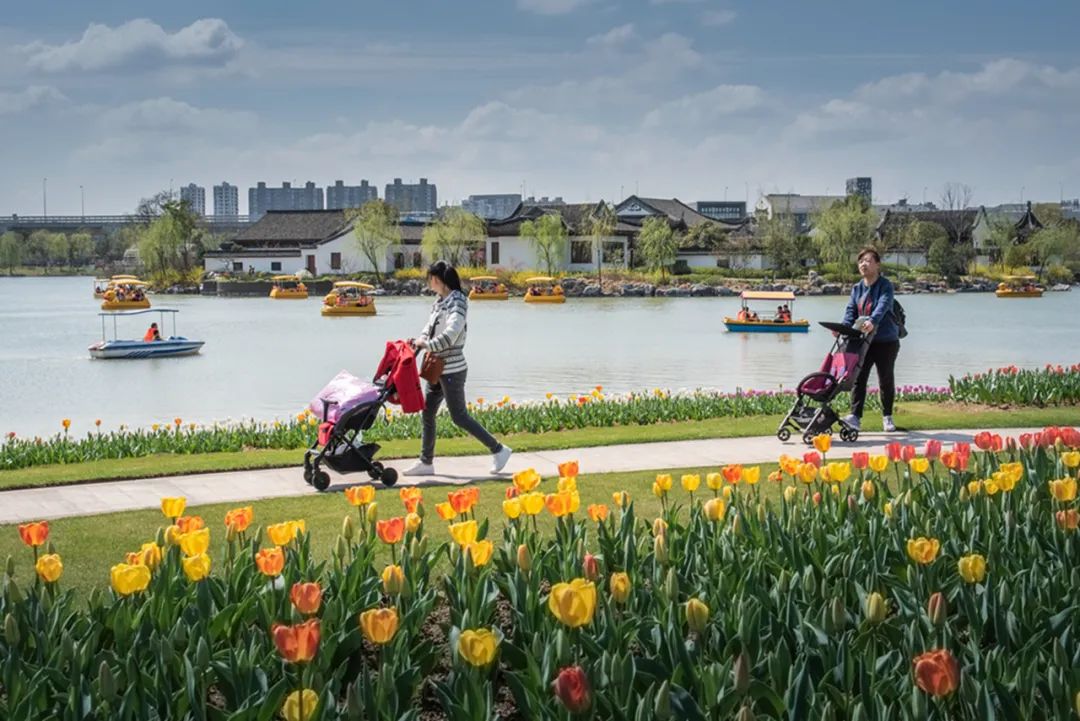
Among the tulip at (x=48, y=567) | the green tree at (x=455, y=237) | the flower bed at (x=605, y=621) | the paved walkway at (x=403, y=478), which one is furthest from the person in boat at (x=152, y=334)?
the green tree at (x=455, y=237)

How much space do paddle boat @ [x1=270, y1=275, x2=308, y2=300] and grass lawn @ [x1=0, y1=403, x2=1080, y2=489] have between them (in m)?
63.3

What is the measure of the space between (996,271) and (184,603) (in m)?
Answer: 95.2

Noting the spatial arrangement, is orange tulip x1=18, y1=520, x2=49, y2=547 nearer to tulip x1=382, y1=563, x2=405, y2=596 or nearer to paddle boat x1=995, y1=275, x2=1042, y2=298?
tulip x1=382, y1=563, x2=405, y2=596

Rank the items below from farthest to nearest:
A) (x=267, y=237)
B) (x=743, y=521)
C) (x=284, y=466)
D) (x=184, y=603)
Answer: (x=267, y=237) → (x=284, y=466) → (x=743, y=521) → (x=184, y=603)

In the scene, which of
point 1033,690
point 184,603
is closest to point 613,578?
point 1033,690

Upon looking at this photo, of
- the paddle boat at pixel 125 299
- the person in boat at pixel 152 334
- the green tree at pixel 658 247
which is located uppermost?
the green tree at pixel 658 247

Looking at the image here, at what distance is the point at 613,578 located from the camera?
4148 mm

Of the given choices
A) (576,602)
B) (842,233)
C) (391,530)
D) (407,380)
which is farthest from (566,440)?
(842,233)

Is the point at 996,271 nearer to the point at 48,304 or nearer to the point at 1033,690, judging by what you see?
the point at 48,304

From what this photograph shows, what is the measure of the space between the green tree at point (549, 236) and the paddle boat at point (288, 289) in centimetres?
1555

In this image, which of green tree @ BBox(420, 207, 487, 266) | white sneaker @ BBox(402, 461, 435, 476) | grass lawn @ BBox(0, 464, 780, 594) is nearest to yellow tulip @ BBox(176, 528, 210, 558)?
grass lawn @ BBox(0, 464, 780, 594)

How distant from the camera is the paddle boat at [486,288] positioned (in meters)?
74.9

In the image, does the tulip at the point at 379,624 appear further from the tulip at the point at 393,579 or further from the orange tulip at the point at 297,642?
the tulip at the point at 393,579

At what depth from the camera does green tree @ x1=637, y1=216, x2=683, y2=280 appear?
82250 millimetres
